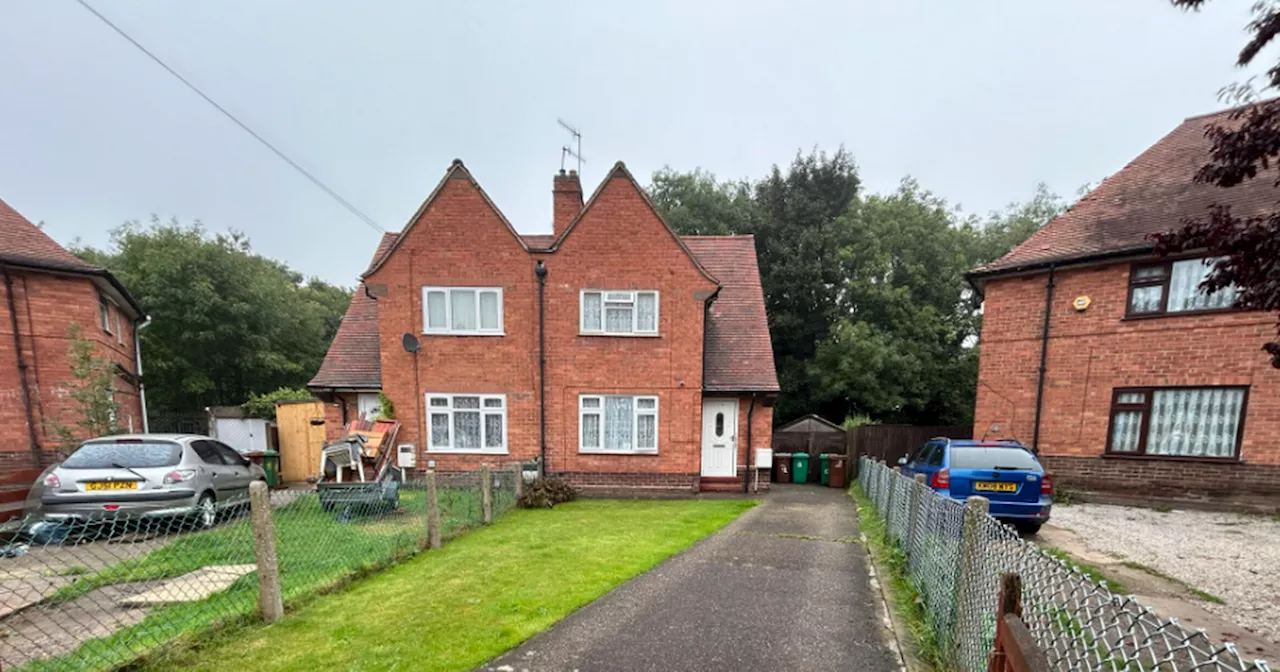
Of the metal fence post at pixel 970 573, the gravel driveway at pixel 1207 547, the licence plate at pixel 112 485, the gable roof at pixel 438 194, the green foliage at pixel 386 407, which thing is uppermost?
the gable roof at pixel 438 194

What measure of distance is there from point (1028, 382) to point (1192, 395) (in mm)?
2649

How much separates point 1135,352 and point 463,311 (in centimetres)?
1490

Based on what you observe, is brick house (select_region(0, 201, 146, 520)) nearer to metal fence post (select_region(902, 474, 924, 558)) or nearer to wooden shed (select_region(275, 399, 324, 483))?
wooden shed (select_region(275, 399, 324, 483))

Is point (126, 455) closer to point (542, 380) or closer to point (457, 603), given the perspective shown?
point (457, 603)

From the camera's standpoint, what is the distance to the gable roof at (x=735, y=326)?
11664 mm

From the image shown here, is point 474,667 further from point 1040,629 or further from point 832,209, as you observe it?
point 832,209

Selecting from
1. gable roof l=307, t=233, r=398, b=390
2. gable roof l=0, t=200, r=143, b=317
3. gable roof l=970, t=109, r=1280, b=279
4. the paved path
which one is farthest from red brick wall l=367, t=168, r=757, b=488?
gable roof l=970, t=109, r=1280, b=279

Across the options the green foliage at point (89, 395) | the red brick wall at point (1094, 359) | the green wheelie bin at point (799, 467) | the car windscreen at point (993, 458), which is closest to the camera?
the car windscreen at point (993, 458)

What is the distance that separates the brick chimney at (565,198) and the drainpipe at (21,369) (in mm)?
11923

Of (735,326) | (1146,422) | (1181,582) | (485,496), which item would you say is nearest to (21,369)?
(485,496)

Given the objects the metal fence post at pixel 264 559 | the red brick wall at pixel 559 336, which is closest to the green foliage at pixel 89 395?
the red brick wall at pixel 559 336

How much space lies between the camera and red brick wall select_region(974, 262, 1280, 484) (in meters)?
9.51

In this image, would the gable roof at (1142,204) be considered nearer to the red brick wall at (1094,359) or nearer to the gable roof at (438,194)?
the red brick wall at (1094,359)

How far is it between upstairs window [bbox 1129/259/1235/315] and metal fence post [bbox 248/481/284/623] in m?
15.4
